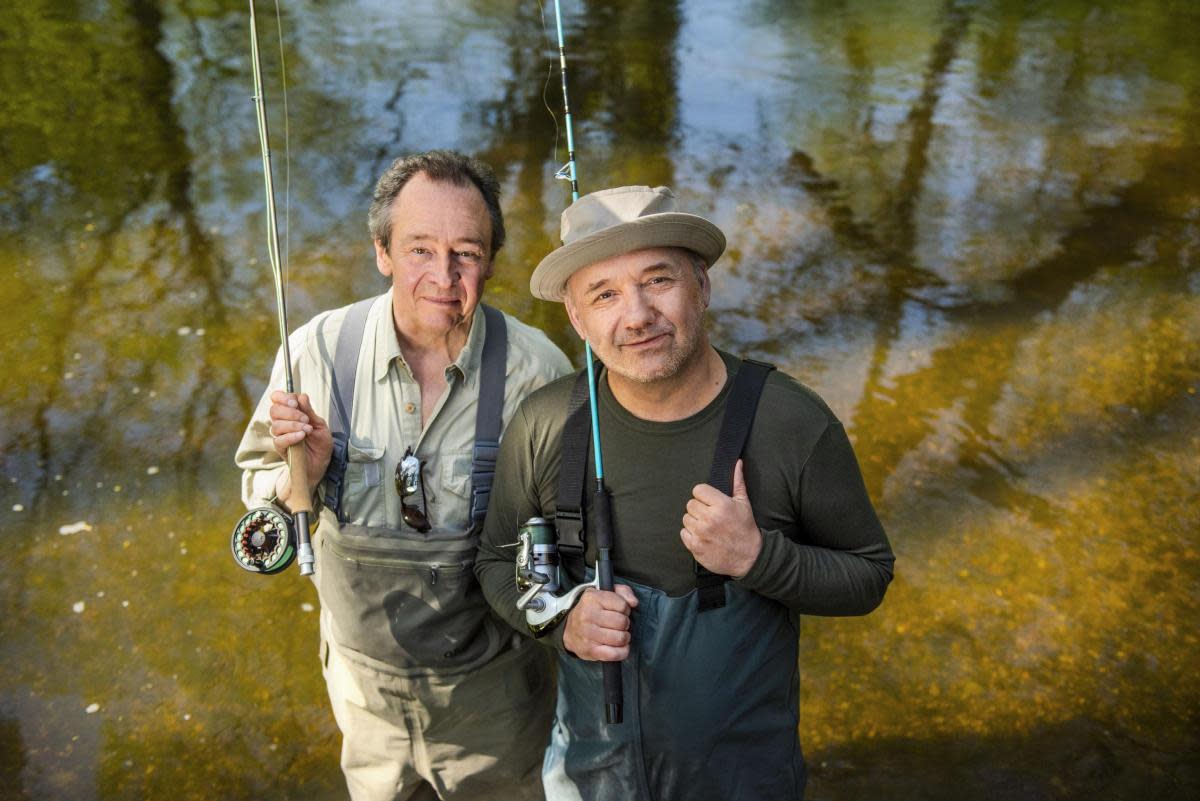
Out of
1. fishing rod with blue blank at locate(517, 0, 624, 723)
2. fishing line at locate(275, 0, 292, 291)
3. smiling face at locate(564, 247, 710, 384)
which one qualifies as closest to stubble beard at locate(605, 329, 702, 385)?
smiling face at locate(564, 247, 710, 384)

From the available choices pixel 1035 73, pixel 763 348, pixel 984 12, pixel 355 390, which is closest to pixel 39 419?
pixel 355 390

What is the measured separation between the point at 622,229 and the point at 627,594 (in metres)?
0.84

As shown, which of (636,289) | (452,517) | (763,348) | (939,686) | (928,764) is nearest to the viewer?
(636,289)

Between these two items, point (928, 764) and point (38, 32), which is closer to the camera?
point (928, 764)

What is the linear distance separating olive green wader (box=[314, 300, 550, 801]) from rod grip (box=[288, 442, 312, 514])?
137mm

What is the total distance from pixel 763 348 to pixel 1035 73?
4.64 m

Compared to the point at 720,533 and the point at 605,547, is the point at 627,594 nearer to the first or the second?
the point at 605,547

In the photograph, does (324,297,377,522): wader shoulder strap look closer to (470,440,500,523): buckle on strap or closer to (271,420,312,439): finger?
(271,420,312,439): finger

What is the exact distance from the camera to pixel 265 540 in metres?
2.69

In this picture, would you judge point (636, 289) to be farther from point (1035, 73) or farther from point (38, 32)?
point (38, 32)

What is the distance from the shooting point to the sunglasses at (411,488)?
2.60m

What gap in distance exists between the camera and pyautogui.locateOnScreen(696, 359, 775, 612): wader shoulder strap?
220 centimetres

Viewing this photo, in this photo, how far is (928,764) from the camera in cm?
364

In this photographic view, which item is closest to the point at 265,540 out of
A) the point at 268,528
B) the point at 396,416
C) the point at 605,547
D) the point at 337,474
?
the point at 268,528
